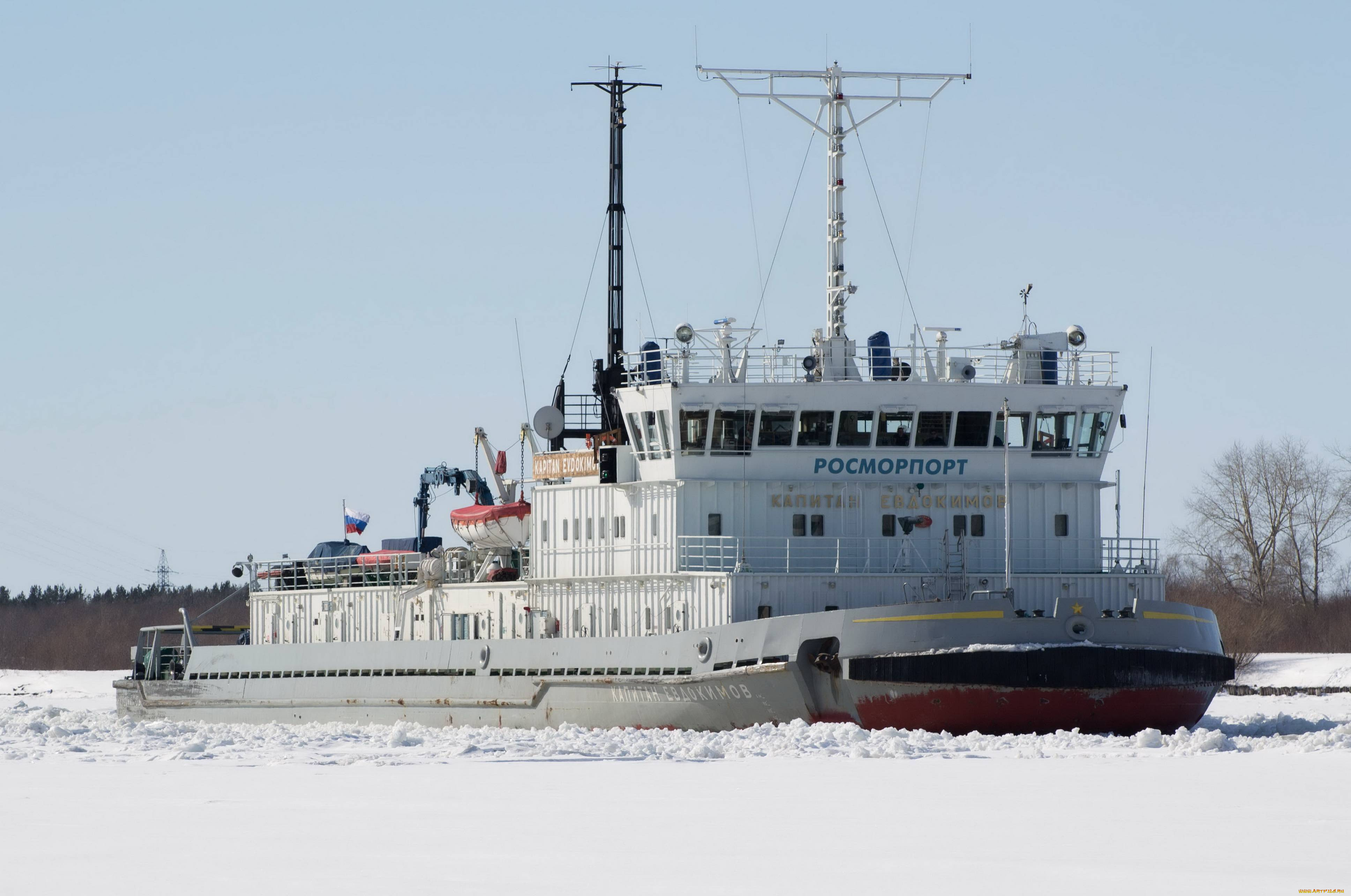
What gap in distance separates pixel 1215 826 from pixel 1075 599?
9.68 metres

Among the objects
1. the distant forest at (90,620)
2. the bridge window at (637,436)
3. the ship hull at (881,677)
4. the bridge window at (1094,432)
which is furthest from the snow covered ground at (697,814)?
the distant forest at (90,620)

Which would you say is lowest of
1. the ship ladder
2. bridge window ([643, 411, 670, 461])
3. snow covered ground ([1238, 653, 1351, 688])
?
snow covered ground ([1238, 653, 1351, 688])

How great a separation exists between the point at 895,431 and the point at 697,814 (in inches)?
487

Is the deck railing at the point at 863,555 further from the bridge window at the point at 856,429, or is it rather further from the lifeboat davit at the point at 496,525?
the lifeboat davit at the point at 496,525

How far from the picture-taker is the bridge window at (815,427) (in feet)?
89.8

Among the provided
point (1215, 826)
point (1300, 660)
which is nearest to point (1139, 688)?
point (1215, 826)

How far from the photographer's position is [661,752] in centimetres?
2291

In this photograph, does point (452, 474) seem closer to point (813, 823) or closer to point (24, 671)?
point (813, 823)

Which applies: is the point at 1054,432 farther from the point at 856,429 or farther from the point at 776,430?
the point at 776,430

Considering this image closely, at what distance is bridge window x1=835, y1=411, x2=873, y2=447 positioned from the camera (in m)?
27.4

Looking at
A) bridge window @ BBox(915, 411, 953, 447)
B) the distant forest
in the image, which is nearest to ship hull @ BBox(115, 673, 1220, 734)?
bridge window @ BBox(915, 411, 953, 447)

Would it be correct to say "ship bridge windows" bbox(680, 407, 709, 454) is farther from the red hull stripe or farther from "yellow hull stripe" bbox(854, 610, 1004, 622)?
the red hull stripe

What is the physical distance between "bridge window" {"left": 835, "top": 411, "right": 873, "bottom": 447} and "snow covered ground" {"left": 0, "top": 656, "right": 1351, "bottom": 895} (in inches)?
187

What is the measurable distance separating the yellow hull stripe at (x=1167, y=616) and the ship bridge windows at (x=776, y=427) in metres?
5.67
